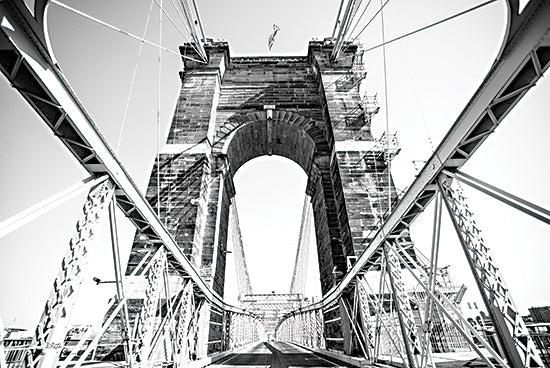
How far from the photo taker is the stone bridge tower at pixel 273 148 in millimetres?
13422

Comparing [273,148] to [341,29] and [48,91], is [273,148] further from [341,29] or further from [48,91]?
[48,91]

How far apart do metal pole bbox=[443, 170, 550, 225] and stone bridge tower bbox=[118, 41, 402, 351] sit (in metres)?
8.72

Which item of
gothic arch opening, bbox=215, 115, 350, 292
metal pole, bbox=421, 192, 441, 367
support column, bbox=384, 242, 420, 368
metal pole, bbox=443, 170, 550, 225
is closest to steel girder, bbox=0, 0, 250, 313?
metal pole, bbox=421, 192, 441, 367

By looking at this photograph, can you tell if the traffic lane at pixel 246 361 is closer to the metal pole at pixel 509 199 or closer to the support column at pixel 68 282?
the support column at pixel 68 282

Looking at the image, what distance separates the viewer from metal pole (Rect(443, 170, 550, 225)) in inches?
117

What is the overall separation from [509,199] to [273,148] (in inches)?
724

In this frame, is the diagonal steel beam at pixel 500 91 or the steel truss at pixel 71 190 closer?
the diagonal steel beam at pixel 500 91

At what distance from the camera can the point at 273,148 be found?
21203 mm

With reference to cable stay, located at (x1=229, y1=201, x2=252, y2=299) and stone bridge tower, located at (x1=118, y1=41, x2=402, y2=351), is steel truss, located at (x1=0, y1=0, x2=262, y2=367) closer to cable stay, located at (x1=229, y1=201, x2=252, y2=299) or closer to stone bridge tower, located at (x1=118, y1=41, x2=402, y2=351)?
stone bridge tower, located at (x1=118, y1=41, x2=402, y2=351)

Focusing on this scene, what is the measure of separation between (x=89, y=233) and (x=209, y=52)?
62.8ft

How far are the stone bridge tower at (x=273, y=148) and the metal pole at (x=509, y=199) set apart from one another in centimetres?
872

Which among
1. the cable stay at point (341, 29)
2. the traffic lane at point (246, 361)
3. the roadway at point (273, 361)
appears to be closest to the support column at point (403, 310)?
the roadway at point (273, 361)

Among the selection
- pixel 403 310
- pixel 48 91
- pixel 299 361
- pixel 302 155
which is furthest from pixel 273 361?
pixel 302 155

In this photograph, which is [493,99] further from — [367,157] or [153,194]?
[153,194]
